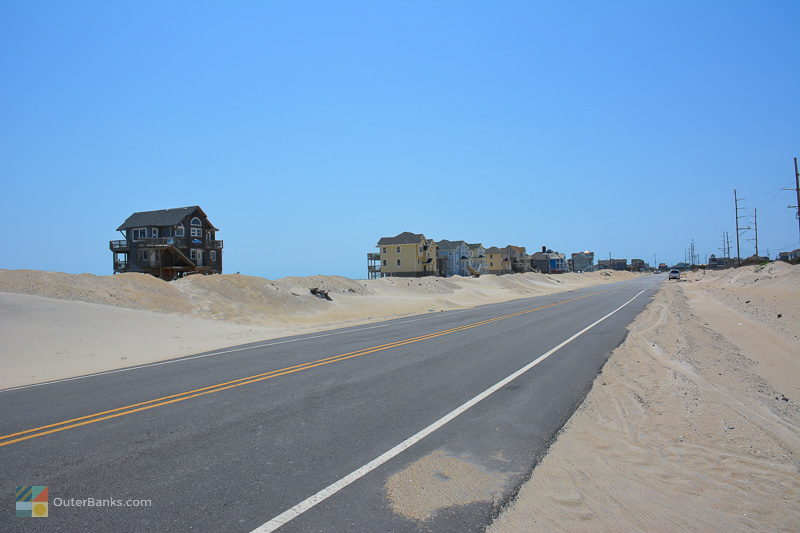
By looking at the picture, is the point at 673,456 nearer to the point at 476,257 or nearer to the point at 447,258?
the point at 447,258

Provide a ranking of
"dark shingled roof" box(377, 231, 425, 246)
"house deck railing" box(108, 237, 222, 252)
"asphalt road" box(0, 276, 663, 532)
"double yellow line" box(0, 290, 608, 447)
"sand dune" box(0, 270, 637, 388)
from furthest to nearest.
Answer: "dark shingled roof" box(377, 231, 425, 246)
"house deck railing" box(108, 237, 222, 252)
"sand dune" box(0, 270, 637, 388)
"double yellow line" box(0, 290, 608, 447)
"asphalt road" box(0, 276, 663, 532)

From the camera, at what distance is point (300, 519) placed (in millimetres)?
4055

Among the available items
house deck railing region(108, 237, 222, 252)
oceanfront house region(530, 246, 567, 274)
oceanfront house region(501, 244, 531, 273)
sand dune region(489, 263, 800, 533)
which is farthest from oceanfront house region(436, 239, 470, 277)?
sand dune region(489, 263, 800, 533)

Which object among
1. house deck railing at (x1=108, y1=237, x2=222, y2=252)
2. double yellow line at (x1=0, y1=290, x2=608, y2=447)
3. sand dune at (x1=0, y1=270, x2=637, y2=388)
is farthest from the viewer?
house deck railing at (x1=108, y1=237, x2=222, y2=252)

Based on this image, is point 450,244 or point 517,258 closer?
point 450,244

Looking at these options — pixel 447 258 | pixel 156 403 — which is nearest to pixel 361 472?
pixel 156 403

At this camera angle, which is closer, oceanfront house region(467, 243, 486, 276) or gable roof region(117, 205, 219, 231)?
gable roof region(117, 205, 219, 231)

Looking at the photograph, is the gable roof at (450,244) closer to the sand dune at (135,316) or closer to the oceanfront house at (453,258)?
the oceanfront house at (453,258)

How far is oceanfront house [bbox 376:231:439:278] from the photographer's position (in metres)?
82.0

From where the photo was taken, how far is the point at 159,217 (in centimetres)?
5550

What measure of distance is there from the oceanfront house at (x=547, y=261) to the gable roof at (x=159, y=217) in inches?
4692
